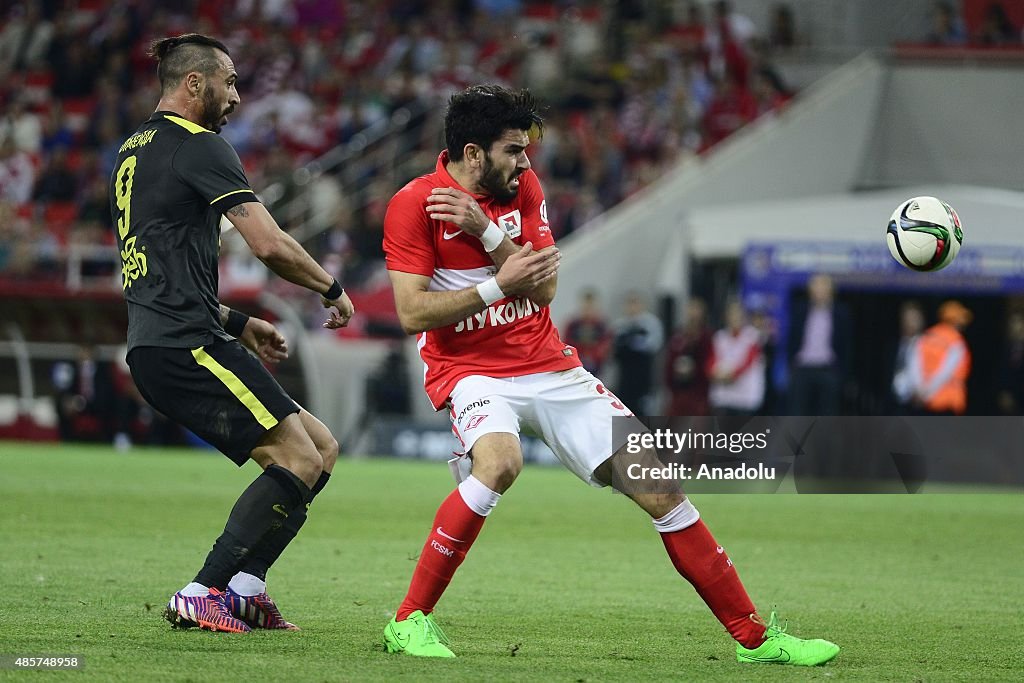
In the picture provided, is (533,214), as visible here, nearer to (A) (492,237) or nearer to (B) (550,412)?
(A) (492,237)

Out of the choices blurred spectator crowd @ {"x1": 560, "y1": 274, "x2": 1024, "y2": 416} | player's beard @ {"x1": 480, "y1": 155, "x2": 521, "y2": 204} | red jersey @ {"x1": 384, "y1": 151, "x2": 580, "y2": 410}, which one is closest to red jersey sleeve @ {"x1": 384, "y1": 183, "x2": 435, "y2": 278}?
red jersey @ {"x1": 384, "y1": 151, "x2": 580, "y2": 410}

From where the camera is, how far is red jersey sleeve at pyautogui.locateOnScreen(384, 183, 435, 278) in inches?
250

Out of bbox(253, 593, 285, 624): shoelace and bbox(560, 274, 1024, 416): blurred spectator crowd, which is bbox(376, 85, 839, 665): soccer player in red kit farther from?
bbox(560, 274, 1024, 416): blurred spectator crowd

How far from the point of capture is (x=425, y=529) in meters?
11.5

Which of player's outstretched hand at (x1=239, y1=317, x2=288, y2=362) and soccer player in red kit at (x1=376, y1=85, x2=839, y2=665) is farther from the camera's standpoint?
player's outstretched hand at (x1=239, y1=317, x2=288, y2=362)

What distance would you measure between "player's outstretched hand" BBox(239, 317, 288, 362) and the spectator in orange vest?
459 inches

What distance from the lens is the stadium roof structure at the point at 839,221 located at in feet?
58.0

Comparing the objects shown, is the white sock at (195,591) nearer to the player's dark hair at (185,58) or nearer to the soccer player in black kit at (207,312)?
the soccer player in black kit at (207,312)

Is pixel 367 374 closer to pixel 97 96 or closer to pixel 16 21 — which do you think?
pixel 97 96

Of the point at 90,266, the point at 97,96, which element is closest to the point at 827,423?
the point at 90,266

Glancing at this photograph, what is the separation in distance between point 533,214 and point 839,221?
12329 mm

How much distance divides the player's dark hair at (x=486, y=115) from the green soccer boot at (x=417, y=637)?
188cm

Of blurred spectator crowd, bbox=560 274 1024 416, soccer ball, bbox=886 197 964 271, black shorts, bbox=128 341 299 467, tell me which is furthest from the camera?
blurred spectator crowd, bbox=560 274 1024 416

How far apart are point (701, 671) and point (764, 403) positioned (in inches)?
485
